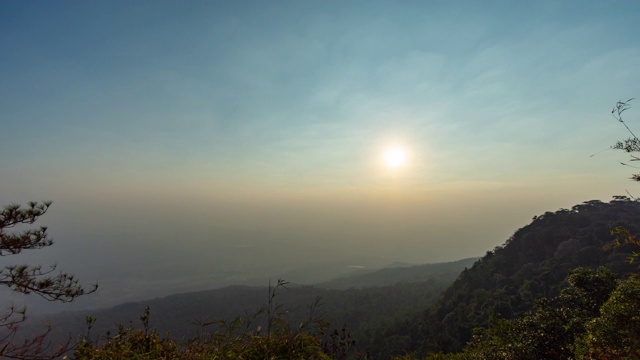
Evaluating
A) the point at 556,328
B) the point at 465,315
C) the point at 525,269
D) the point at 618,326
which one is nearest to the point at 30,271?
the point at 618,326

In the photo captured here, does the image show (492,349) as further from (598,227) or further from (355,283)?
(355,283)

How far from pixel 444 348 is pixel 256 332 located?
48.1 metres

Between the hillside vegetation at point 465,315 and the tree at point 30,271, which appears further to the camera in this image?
the tree at point 30,271

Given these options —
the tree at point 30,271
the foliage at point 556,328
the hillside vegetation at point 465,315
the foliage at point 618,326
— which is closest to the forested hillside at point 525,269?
the hillside vegetation at point 465,315

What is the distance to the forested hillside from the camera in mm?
43594

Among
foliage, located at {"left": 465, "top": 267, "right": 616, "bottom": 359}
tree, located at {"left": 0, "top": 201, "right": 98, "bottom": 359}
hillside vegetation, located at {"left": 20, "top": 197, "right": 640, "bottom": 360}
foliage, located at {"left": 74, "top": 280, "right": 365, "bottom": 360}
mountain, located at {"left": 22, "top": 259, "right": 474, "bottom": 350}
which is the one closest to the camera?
foliage, located at {"left": 74, "top": 280, "right": 365, "bottom": 360}

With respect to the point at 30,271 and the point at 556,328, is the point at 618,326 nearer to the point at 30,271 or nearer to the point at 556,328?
the point at 556,328

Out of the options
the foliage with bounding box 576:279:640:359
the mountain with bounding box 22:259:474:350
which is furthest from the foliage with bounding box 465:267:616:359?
the mountain with bounding box 22:259:474:350

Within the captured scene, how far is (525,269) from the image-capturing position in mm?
54938

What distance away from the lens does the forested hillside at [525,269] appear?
4359cm

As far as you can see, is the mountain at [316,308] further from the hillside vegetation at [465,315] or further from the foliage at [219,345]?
the foliage at [219,345]

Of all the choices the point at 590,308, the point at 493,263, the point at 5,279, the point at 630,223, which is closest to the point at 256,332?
the point at 5,279

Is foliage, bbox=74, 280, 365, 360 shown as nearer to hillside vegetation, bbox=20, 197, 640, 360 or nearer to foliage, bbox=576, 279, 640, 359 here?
hillside vegetation, bbox=20, 197, 640, 360

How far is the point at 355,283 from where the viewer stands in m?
153
